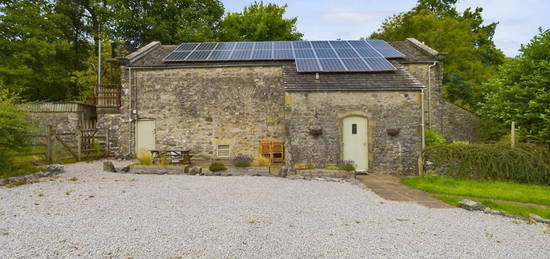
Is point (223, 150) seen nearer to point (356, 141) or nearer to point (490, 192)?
point (356, 141)

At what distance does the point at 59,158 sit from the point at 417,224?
45.1 ft

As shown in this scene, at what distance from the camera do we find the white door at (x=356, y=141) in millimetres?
11234

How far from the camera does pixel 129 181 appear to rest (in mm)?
8695

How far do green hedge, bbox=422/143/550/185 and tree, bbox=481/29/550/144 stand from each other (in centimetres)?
123

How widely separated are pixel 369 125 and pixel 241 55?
745cm

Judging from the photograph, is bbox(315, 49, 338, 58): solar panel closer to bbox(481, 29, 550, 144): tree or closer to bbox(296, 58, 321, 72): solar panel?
bbox(296, 58, 321, 72): solar panel

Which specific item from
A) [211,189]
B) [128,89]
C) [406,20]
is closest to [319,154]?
[211,189]

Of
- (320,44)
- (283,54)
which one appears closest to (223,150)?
(283,54)

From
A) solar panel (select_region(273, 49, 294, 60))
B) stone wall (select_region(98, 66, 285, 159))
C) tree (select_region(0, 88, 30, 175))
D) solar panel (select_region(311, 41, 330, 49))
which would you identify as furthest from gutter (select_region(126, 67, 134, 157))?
solar panel (select_region(311, 41, 330, 49))

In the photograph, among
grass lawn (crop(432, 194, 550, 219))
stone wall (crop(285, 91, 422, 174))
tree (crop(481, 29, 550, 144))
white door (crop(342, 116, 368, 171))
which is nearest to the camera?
grass lawn (crop(432, 194, 550, 219))

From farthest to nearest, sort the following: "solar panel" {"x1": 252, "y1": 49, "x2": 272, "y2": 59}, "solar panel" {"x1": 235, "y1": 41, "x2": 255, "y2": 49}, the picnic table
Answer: "solar panel" {"x1": 235, "y1": 41, "x2": 255, "y2": 49} → "solar panel" {"x1": 252, "y1": 49, "x2": 272, "y2": 59} → the picnic table

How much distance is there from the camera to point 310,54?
14.6 meters

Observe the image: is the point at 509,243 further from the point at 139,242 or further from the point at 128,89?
the point at 128,89

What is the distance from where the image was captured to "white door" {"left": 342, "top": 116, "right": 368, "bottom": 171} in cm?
1123
